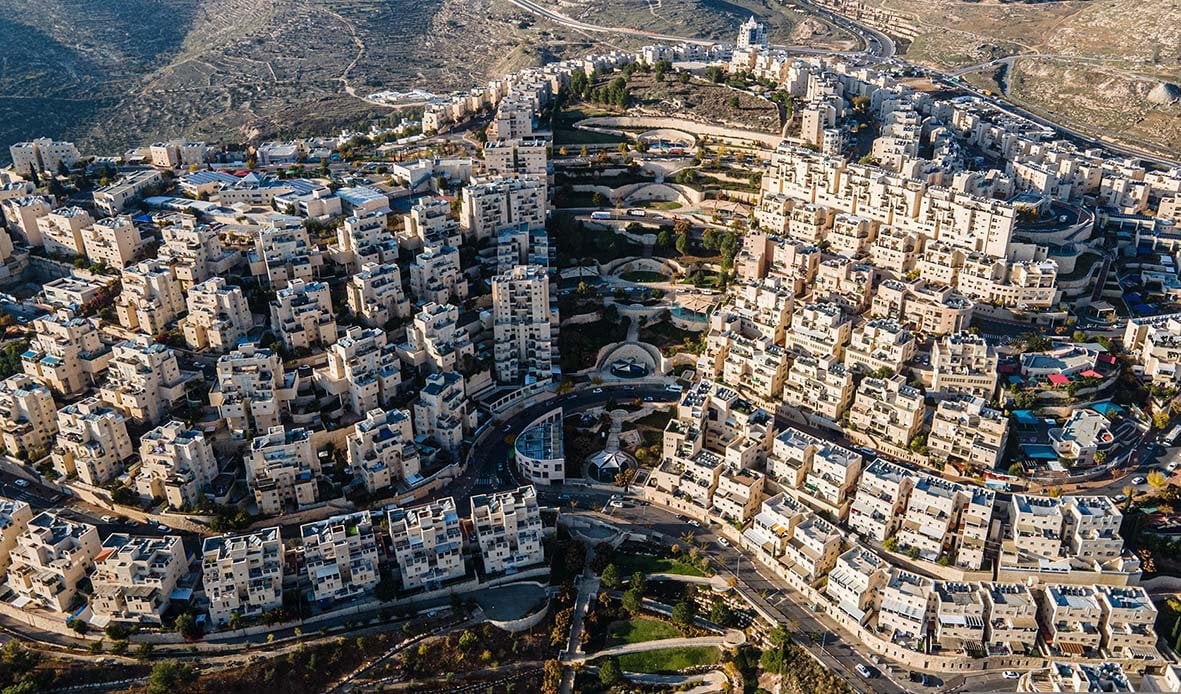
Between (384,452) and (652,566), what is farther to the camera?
(384,452)

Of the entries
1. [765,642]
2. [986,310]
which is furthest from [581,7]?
[765,642]

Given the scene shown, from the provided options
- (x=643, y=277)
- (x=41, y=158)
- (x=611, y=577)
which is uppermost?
(x=41, y=158)

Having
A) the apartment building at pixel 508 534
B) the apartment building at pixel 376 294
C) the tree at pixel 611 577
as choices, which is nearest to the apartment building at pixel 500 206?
the apartment building at pixel 376 294

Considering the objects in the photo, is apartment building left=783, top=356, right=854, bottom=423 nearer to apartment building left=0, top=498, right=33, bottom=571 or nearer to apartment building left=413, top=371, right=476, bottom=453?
apartment building left=413, top=371, right=476, bottom=453

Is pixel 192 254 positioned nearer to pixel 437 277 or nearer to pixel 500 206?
pixel 437 277

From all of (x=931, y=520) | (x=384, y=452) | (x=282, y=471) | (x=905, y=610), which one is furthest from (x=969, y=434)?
(x=282, y=471)

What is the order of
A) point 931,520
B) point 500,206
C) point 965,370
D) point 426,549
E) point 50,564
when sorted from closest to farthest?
point 50,564 → point 426,549 → point 931,520 → point 965,370 → point 500,206

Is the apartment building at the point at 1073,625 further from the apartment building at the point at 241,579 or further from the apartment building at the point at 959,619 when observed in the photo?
the apartment building at the point at 241,579

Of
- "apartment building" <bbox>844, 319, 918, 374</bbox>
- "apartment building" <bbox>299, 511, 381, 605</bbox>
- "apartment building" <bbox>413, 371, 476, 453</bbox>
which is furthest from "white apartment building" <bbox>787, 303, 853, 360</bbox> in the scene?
"apartment building" <bbox>299, 511, 381, 605</bbox>
